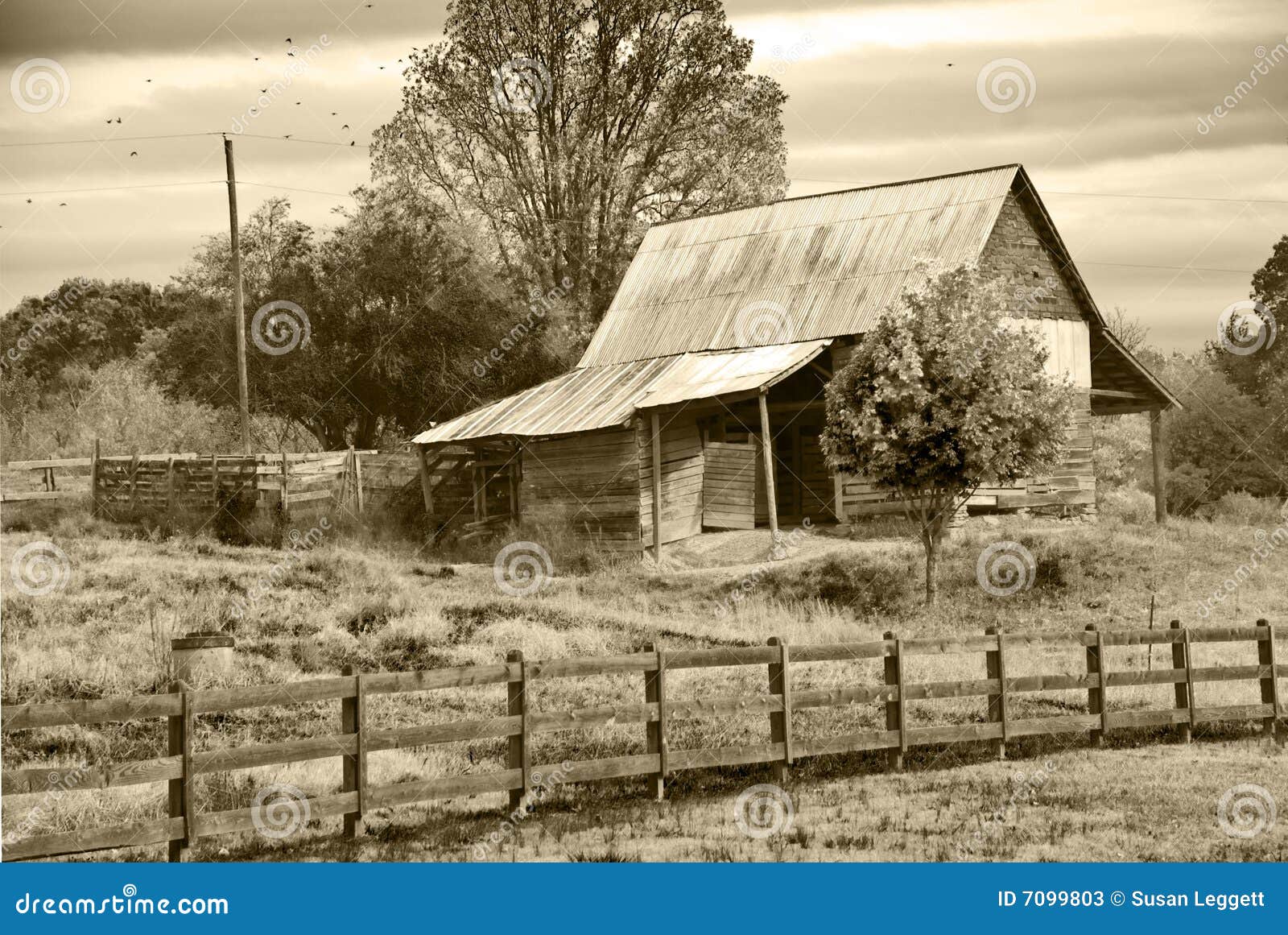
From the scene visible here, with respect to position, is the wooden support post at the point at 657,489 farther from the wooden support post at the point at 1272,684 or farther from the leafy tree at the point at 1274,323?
the leafy tree at the point at 1274,323

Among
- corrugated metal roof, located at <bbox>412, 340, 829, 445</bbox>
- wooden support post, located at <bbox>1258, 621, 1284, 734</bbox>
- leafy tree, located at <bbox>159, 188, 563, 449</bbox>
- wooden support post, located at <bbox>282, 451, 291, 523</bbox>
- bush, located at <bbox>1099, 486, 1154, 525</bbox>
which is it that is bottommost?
wooden support post, located at <bbox>1258, 621, 1284, 734</bbox>

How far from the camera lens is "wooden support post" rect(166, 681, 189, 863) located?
28.3 ft

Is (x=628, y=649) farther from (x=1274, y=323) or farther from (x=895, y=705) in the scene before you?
(x=1274, y=323)

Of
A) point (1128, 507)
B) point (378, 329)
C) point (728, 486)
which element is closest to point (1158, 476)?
point (1128, 507)

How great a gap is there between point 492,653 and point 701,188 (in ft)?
92.1

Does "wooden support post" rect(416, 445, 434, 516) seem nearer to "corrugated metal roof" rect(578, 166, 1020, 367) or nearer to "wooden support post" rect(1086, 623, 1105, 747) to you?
"corrugated metal roof" rect(578, 166, 1020, 367)

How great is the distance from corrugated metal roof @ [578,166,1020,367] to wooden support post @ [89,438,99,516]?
11.9 metres

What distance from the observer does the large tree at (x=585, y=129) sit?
4241cm

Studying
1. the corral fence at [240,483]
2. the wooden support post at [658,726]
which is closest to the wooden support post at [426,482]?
the corral fence at [240,483]

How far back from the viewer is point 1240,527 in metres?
31.6

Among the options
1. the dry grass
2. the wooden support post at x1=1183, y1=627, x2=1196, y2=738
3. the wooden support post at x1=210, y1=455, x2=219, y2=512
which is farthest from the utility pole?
the wooden support post at x1=1183, y1=627, x2=1196, y2=738

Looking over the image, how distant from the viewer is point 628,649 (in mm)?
19625

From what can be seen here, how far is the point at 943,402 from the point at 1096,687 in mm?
11442

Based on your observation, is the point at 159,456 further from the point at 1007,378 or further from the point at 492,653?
the point at 1007,378
